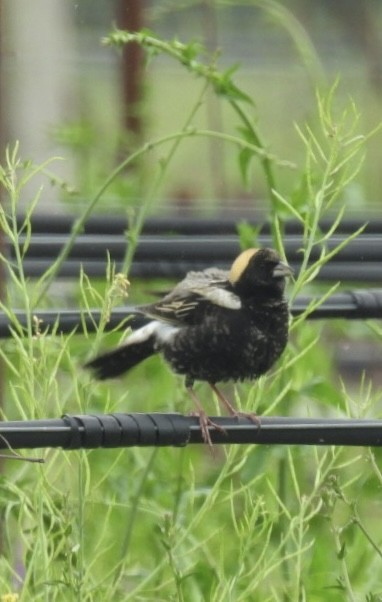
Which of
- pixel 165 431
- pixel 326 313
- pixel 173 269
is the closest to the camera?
pixel 165 431

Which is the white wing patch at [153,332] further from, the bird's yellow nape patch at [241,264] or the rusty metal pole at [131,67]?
the rusty metal pole at [131,67]

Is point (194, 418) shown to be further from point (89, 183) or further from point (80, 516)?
point (89, 183)

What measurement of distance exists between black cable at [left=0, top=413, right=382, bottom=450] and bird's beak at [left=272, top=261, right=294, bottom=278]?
812 millimetres

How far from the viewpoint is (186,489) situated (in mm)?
3588

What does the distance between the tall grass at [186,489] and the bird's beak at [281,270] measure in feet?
0.21

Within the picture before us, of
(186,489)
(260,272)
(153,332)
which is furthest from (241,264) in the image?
(186,489)

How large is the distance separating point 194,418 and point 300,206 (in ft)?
2.67

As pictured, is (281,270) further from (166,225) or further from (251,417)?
(166,225)

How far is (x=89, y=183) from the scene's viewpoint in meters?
5.47

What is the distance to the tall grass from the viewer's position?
2.78 m

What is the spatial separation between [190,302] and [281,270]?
0.65 feet

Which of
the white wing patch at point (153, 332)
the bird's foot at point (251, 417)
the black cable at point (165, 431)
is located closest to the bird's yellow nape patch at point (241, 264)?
the white wing patch at point (153, 332)

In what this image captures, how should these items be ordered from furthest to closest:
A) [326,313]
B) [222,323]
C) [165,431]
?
1. [222,323]
2. [326,313]
3. [165,431]

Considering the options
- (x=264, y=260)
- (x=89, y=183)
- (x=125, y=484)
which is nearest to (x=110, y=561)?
(x=125, y=484)
